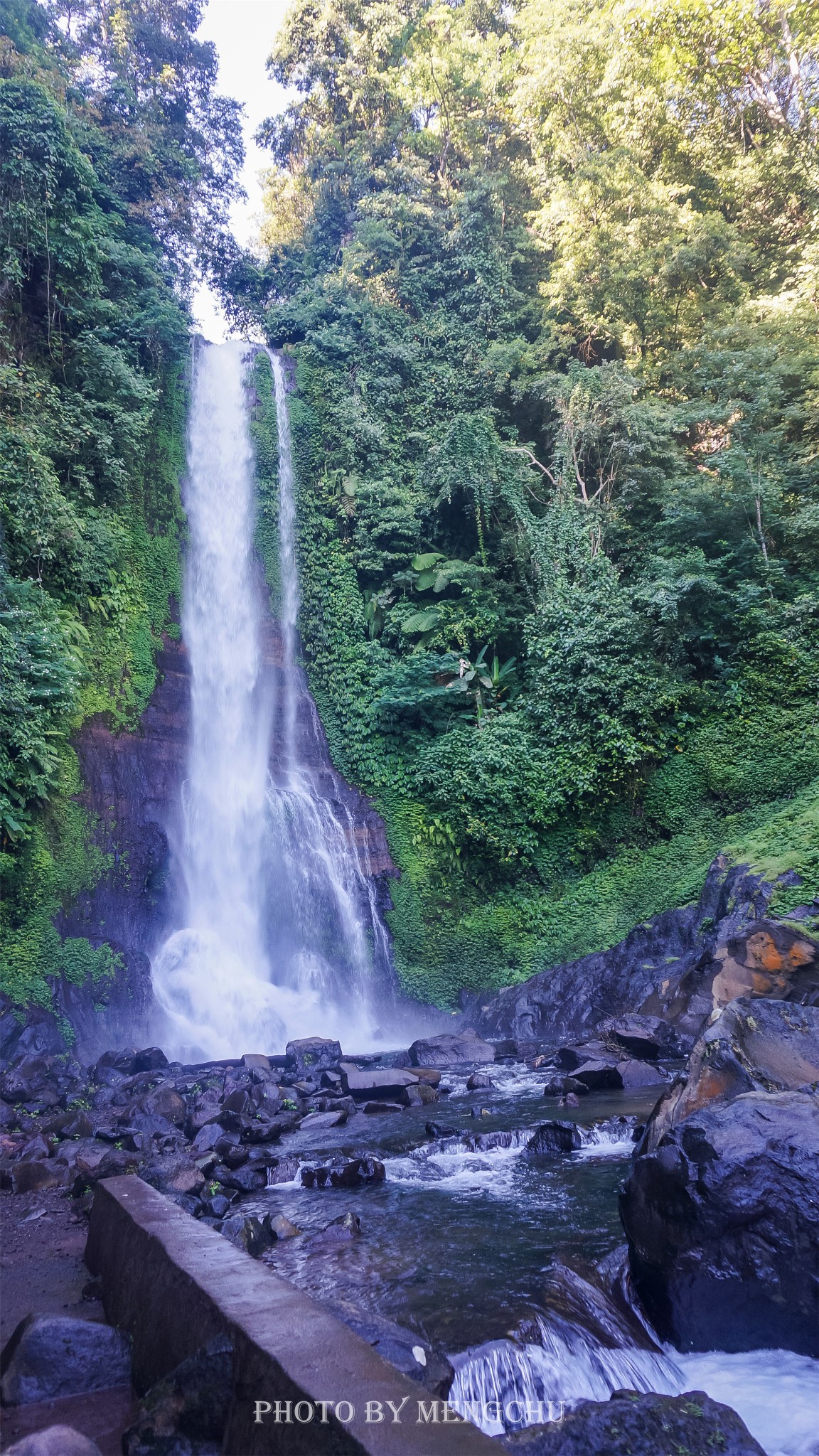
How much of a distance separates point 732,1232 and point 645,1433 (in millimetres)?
1092

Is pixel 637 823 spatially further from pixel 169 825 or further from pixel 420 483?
pixel 420 483

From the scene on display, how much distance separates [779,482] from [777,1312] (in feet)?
46.2

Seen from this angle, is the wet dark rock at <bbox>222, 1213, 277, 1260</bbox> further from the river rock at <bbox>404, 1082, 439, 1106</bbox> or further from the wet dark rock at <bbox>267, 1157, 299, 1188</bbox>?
the river rock at <bbox>404, 1082, 439, 1106</bbox>

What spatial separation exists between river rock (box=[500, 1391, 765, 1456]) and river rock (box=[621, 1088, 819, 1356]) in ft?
2.67

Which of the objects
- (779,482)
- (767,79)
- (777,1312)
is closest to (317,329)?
(767,79)

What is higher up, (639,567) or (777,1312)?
(639,567)

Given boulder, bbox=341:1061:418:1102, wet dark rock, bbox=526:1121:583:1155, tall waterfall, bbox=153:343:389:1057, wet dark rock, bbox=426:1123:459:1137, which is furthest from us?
tall waterfall, bbox=153:343:389:1057

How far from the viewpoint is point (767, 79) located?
17312 mm

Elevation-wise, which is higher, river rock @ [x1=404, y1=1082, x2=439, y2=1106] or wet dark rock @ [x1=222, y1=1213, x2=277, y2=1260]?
wet dark rock @ [x1=222, y1=1213, x2=277, y2=1260]

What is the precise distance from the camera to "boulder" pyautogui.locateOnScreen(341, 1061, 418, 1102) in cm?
852

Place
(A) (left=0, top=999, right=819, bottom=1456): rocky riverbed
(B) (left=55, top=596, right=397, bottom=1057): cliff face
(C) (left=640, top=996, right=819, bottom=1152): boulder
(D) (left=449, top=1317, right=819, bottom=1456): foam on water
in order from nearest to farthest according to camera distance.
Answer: (D) (left=449, top=1317, right=819, bottom=1456): foam on water, (A) (left=0, top=999, right=819, bottom=1456): rocky riverbed, (C) (left=640, top=996, right=819, bottom=1152): boulder, (B) (left=55, top=596, right=397, bottom=1057): cliff face

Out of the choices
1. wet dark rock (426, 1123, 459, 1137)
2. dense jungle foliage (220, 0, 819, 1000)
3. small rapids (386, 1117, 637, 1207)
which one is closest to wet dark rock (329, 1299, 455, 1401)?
small rapids (386, 1117, 637, 1207)

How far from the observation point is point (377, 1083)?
8641 millimetres

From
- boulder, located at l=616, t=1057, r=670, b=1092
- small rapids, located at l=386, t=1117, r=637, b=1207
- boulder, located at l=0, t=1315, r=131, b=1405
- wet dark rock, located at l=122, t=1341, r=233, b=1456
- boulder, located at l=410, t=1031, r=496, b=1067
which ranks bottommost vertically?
boulder, located at l=410, t=1031, r=496, b=1067
